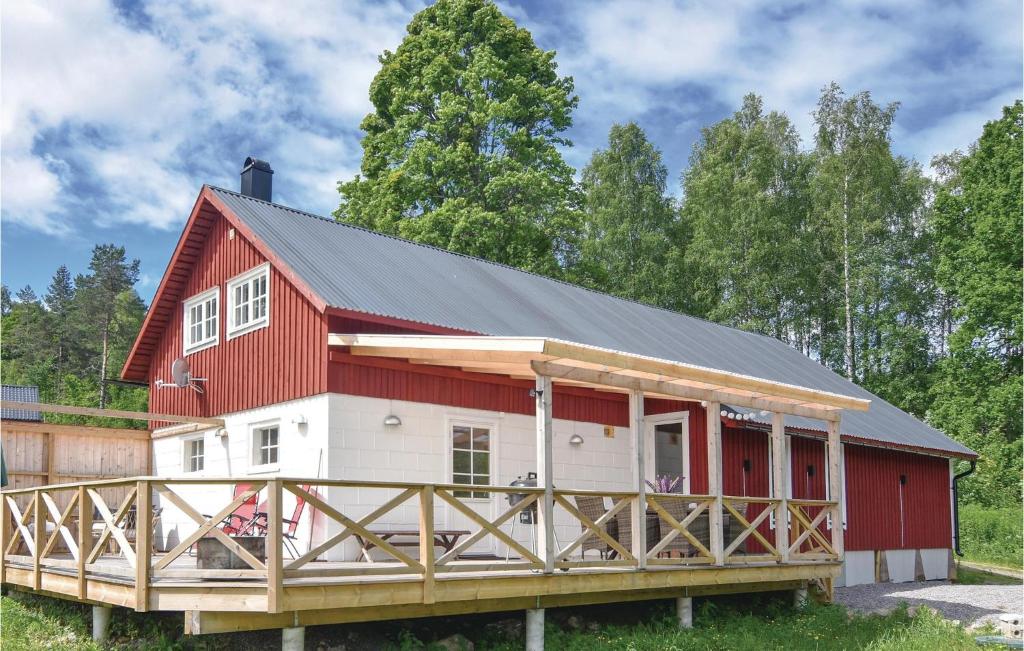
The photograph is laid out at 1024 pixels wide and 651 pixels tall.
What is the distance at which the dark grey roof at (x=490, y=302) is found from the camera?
12688mm

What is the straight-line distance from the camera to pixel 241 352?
44.2 ft

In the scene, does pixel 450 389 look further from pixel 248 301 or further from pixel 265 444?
pixel 248 301

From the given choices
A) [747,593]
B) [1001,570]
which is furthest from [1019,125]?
[747,593]

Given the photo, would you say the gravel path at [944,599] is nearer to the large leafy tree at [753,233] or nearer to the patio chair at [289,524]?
the patio chair at [289,524]

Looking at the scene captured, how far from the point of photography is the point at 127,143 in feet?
167

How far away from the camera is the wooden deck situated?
7.71 m

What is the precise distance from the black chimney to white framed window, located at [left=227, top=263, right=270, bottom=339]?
2.69 metres

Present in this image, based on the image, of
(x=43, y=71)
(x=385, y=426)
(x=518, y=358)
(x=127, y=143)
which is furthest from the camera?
(x=127, y=143)

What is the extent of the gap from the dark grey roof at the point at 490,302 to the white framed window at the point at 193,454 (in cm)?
332

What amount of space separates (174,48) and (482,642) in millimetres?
26594

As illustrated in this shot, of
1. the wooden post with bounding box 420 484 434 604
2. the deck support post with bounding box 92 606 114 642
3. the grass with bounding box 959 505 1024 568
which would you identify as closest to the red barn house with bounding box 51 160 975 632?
the wooden post with bounding box 420 484 434 604

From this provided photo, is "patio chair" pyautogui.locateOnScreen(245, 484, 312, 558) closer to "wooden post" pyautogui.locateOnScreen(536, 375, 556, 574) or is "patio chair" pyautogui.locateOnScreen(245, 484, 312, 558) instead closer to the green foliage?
"wooden post" pyautogui.locateOnScreen(536, 375, 556, 574)

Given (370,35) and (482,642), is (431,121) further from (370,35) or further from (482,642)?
(482,642)

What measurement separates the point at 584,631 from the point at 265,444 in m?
4.70
